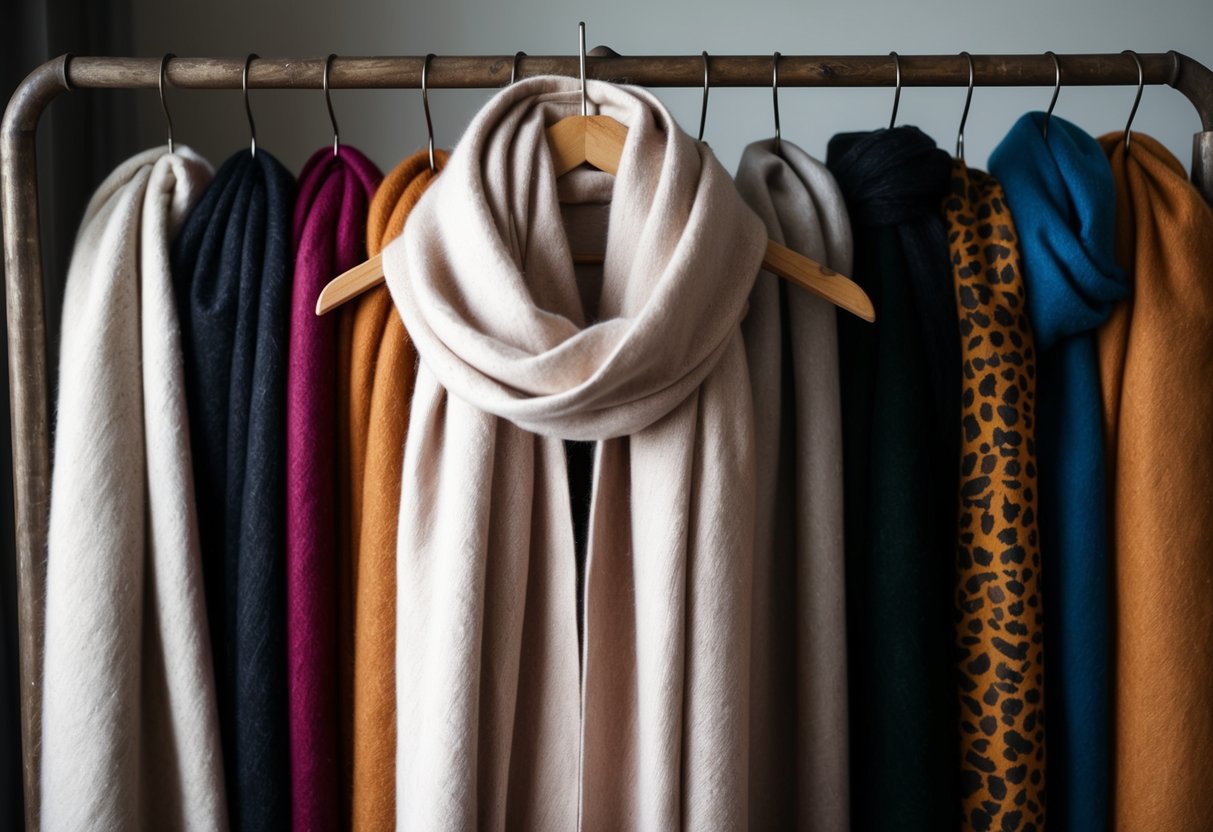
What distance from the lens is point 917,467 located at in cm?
85

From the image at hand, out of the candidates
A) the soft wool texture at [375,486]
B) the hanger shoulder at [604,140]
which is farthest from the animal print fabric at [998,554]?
the soft wool texture at [375,486]

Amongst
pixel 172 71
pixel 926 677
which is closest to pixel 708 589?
pixel 926 677

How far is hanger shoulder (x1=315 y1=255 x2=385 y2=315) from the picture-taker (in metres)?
0.84

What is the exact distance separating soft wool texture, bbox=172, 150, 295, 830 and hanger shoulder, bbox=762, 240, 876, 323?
0.49 metres

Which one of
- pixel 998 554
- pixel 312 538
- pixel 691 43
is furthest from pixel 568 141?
pixel 691 43

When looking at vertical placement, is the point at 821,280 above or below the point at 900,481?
above

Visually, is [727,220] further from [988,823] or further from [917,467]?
[988,823]

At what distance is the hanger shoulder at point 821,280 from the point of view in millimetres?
835

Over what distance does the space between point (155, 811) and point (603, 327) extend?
677 millimetres

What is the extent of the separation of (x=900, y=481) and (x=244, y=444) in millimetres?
650

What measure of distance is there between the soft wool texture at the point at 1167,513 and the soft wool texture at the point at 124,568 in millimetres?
917

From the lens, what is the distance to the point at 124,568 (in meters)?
0.85

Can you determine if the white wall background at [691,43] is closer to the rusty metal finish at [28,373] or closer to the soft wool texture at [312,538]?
the rusty metal finish at [28,373]

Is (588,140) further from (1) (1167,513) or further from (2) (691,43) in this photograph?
(2) (691,43)
